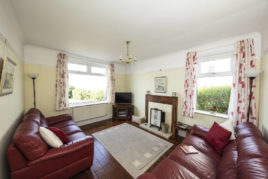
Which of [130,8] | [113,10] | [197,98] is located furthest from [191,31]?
[197,98]

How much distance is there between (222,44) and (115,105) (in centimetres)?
394

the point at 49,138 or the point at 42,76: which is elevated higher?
the point at 42,76

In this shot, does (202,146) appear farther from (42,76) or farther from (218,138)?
(42,76)

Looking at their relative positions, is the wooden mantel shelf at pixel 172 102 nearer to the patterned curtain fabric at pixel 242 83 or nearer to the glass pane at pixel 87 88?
the patterned curtain fabric at pixel 242 83

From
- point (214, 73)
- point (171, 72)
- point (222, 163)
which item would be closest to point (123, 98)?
point (171, 72)

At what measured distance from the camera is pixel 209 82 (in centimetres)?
252

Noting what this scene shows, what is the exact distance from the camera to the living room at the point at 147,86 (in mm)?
1229

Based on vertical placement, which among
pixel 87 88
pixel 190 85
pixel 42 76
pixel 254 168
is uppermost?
pixel 42 76

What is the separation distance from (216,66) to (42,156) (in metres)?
3.77

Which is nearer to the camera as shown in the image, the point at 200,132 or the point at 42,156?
the point at 42,156

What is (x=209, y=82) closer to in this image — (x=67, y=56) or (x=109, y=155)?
(x=109, y=155)

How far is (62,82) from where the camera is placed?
307cm

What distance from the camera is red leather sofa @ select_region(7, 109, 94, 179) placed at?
109 cm

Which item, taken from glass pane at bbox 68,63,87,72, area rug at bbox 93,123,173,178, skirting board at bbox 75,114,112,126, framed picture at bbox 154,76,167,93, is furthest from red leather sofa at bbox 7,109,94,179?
framed picture at bbox 154,76,167,93
